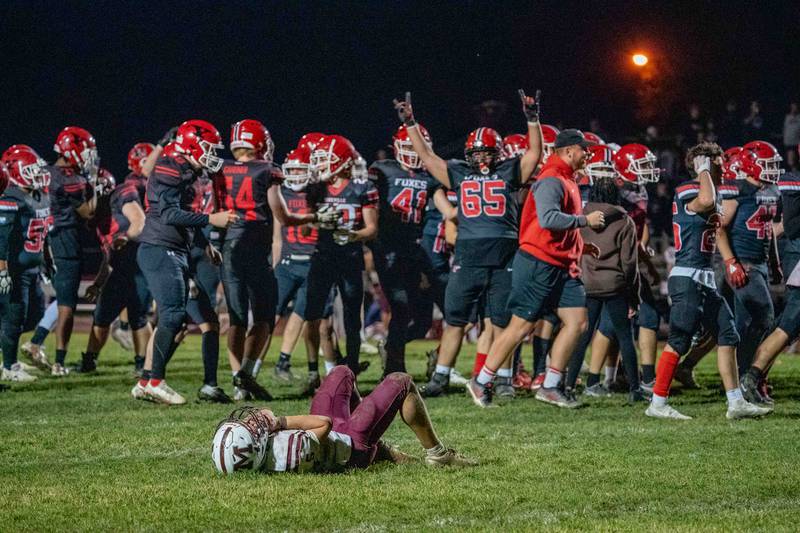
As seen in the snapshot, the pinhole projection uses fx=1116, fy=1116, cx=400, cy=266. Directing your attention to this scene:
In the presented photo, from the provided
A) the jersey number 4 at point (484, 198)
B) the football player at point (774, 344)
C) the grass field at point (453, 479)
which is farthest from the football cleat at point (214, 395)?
the football player at point (774, 344)

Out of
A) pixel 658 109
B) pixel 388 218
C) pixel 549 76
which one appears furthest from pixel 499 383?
pixel 549 76

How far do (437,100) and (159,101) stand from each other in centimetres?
694

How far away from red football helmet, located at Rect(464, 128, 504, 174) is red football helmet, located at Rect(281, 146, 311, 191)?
190 centimetres

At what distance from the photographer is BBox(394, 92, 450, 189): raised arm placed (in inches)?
350

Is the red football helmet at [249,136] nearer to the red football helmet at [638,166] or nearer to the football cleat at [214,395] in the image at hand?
the football cleat at [214,395]

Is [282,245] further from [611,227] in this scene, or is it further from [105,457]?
[105,457]

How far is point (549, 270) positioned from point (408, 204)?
266 cm

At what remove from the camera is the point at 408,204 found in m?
10.8

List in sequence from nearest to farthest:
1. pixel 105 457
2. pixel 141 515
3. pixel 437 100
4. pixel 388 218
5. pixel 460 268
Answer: pixel 141 515 → pixel 105 457 → pixel 460 268 → pixel 388 218 → pixel 437 100

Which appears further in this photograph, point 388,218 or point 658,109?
point 658,109

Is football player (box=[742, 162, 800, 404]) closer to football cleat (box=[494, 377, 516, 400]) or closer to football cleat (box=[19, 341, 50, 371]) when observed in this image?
football cleat (box=[494, 377, 516, 400])

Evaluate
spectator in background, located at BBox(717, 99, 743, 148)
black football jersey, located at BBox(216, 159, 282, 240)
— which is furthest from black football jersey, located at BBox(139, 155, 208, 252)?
spectator in background, located at BBox(717, 99, 743, 148)

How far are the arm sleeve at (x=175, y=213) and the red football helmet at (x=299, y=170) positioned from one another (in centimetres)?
184

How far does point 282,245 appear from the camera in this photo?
11422mm
